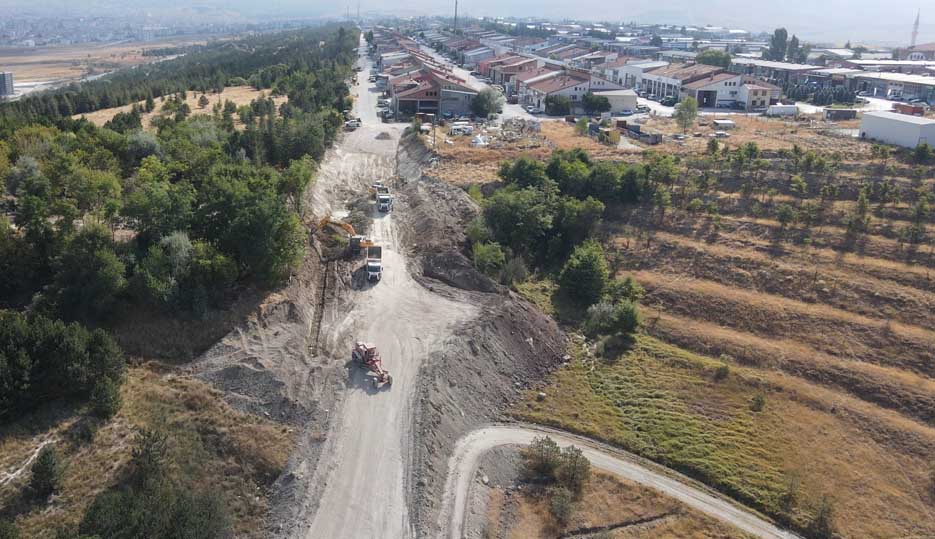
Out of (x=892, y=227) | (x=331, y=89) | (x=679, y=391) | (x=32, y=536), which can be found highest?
(x=331, y=89)

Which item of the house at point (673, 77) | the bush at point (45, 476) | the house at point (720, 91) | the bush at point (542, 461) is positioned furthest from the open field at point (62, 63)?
the bush at point (542, 461)

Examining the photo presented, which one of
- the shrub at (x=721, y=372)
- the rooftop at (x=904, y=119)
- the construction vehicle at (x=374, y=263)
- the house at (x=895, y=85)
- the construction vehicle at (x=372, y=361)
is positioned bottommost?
the shrub at (x=721, y=372)

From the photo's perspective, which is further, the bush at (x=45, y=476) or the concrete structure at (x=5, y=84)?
the concrete structure at (x=5, y=84)

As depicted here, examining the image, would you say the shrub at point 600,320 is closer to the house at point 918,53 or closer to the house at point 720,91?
the house at point 720,91

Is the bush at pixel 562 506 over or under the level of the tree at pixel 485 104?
under

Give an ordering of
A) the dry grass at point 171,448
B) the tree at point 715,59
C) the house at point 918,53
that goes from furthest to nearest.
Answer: the house at point 918,53
the tree at point 715,59
the dry grass at point 171,448

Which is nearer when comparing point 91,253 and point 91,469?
point 91,469

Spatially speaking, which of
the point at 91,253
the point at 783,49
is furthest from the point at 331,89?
the point at 783,49

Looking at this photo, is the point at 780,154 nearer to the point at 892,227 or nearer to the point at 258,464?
the point at 892,227
